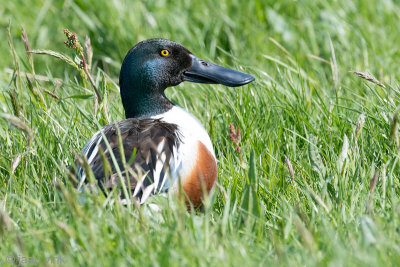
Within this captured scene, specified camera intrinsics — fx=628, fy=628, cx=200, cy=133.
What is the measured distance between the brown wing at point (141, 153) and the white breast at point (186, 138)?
41 mm

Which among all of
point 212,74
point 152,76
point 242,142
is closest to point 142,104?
Result: point 152,76

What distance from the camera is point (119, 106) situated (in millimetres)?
4086

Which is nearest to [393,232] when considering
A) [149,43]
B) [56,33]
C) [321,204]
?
[321,204]

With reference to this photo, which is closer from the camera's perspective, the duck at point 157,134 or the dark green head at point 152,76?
the duck at point 157,134

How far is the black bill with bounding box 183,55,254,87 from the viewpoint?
357cm

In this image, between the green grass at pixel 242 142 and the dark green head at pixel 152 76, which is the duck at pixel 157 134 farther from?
the green grass at pixel 242 142

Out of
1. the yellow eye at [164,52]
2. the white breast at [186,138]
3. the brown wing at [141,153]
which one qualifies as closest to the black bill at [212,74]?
the yellow eye at [164,52]

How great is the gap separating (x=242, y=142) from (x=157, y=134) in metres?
0.64

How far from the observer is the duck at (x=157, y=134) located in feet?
9.11

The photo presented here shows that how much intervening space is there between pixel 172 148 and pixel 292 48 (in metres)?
2.61

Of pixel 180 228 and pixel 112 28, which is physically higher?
pixel 112 28

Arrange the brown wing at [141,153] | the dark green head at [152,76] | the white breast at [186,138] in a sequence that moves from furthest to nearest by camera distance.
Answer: the dark green head at [152,76], the white breast at [186,138], the brown wing at [141,153]

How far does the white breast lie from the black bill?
270 millimetres

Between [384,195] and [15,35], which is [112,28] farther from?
[384,195]
